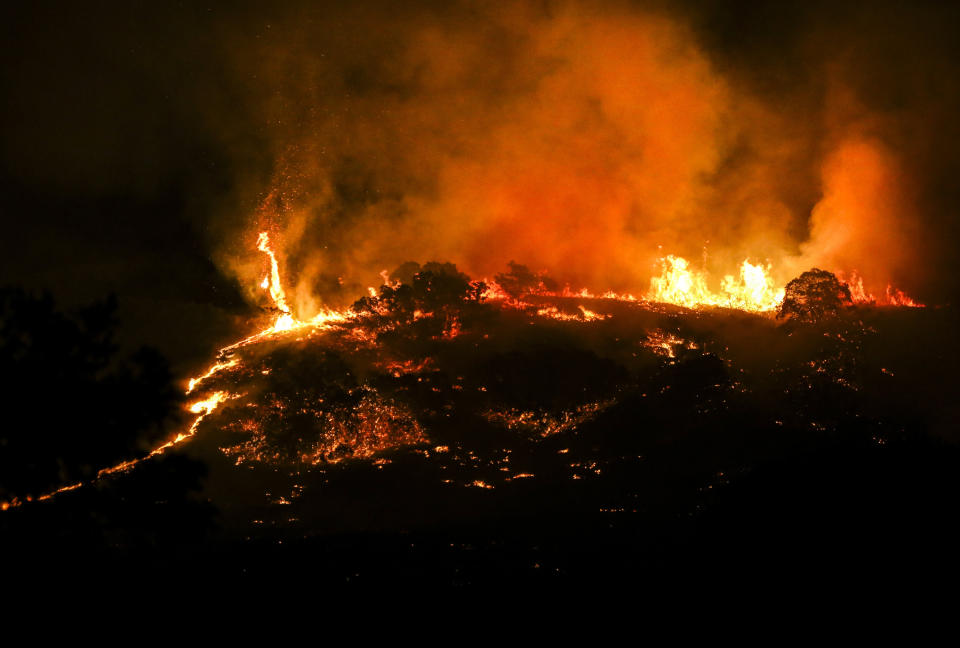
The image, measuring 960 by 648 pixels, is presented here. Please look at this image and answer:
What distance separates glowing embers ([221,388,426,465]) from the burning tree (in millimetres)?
26301

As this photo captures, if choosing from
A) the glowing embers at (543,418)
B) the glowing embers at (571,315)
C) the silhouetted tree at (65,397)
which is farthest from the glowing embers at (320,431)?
the silhouetted tree at (65,397)

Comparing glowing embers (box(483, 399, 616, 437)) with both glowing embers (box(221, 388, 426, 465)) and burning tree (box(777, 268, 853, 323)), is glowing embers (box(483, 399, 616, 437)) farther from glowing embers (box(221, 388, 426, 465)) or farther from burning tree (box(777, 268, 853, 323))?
burning tree (box(777, 268, 853, 323))

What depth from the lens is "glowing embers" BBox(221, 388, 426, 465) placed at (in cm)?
2975

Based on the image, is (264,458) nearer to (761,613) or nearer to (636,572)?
(636,572)

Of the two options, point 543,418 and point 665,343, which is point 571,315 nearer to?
point 665,343

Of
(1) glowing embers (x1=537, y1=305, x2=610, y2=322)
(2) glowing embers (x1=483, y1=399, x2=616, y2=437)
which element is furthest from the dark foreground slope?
(1) glowing embers (x1=537, y1=305, x2=610, y2=322)

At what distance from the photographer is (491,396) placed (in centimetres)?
3362

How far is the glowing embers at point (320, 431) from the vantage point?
97.6 feet

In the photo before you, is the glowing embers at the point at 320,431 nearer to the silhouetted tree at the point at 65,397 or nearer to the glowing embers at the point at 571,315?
the glowing embers at the point at 571,315

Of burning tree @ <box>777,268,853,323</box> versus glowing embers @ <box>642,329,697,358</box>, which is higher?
burning tree @ <box>777,268,853,323</box>

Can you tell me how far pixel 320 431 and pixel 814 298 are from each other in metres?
32.2

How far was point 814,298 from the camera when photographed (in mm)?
40906

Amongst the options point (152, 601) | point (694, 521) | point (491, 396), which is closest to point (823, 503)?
point (694, 521)

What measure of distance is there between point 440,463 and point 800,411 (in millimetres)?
19513
